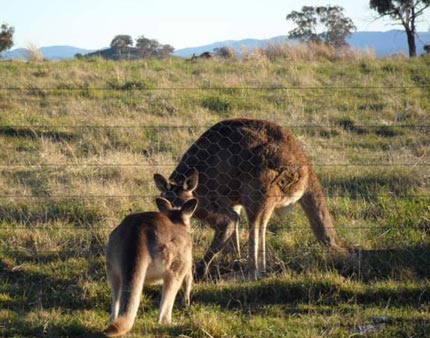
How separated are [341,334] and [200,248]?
2.14m

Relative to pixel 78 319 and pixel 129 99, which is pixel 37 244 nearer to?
pixel 78 319

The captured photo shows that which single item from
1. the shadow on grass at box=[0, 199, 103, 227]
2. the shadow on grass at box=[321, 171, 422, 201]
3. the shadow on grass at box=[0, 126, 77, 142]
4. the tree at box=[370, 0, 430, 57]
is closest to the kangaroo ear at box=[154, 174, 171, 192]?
the shadow on grass at box=[0, 199, 103, 227]

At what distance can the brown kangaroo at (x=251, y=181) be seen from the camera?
21.6 feet

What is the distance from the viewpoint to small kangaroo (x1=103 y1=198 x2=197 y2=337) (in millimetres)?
4746

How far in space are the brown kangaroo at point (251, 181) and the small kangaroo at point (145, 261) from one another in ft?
3.59

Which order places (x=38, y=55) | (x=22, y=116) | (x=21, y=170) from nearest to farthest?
1. (x=21, y=170)
2. (x=22, y=116)
3. (x=38, y=55)

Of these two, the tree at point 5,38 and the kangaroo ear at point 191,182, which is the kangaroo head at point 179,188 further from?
the tree at point 5,38

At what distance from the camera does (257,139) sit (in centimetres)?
676

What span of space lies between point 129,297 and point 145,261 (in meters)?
0.31

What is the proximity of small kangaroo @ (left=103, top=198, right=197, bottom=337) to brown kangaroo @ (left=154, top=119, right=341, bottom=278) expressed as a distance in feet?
3.59

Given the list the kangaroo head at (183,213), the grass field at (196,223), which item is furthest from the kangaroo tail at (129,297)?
the kangaroo head at (183,213)

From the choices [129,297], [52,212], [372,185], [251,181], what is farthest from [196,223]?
[129,297]

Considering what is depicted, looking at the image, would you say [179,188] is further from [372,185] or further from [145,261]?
[372,185]

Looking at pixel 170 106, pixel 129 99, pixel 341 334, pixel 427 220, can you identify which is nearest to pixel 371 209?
pixel 427 220
